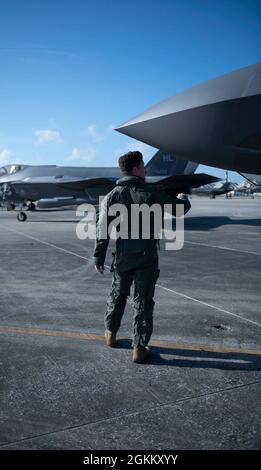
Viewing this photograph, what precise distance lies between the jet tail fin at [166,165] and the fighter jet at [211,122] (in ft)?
43.5

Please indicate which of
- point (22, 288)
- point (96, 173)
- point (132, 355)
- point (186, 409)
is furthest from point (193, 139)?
point (96, 173)

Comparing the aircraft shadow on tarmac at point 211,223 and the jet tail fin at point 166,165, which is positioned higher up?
the jet tail fin at point 166,165

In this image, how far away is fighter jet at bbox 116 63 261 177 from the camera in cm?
782

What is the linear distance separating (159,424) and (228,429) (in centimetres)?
44

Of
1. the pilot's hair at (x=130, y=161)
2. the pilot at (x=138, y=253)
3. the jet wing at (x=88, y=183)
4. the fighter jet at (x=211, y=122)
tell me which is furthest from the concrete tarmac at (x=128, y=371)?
the jet wing at (x=88, y=183)

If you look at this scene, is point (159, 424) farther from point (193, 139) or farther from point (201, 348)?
point (193, 139)

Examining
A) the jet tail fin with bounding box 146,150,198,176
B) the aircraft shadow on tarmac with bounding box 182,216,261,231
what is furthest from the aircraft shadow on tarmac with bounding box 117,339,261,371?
the jet tail fin with bounding box 146,150,198,176

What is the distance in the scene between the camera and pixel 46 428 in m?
2.44

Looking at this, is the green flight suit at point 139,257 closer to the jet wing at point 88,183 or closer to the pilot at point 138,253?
the pilot at point 138,253

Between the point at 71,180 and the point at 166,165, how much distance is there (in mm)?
5727

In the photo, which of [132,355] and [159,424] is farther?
[132,355]

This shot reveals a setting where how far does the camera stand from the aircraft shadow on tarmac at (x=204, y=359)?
3.40 metres

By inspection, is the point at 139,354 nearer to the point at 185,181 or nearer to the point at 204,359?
the point at 204,359

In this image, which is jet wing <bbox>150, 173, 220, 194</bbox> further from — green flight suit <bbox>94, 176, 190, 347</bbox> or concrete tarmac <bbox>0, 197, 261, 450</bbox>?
green flight suit <bbox>94, 176, 190, 347</bbox>
